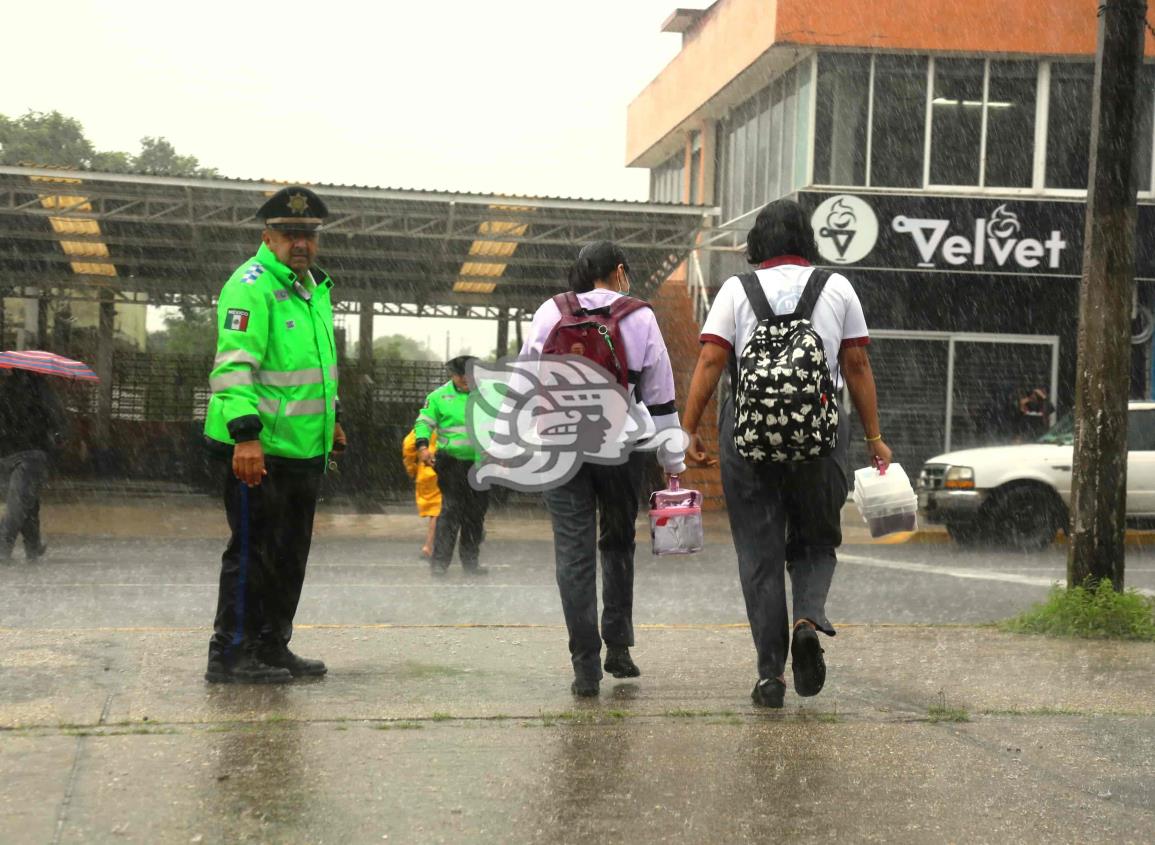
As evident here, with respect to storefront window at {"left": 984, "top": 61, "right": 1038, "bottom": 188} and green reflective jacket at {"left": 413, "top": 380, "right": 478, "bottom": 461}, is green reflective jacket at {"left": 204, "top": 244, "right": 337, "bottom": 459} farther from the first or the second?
storefront window at {"left": 984, "top": 61, "right": 1038, "bottom": 188}

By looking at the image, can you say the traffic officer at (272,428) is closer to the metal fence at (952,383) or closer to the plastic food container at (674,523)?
the plastic food container at (674,523)

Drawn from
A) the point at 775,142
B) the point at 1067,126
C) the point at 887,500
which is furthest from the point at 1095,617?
the point at 775,142

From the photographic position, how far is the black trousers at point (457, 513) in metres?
11.4

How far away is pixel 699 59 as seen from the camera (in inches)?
1040

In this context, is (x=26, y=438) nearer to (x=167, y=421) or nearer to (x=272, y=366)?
(x=272, y=366)

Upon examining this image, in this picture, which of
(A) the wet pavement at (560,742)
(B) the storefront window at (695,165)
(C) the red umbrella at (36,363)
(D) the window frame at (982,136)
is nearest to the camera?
(A) the wet pavement at (560,742)

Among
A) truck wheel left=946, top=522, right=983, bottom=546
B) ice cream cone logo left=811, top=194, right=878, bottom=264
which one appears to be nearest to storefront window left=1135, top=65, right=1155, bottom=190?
ice cream cone logo left=811, top=194, right=878, bottom=264

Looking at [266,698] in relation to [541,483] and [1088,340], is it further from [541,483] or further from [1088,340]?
[1088,340]

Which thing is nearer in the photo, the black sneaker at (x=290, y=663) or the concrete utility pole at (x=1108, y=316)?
the black sneaker at (x=290, y=663)

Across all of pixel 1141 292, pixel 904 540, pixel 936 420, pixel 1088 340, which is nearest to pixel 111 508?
pixel 904 540

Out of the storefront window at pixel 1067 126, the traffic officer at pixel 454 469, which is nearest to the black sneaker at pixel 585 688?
the traffic officer at pixel 454 469

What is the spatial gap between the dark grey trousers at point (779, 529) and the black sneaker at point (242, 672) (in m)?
1.76

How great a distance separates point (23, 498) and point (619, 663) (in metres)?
7.23

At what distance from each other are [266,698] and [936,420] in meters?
18.2
